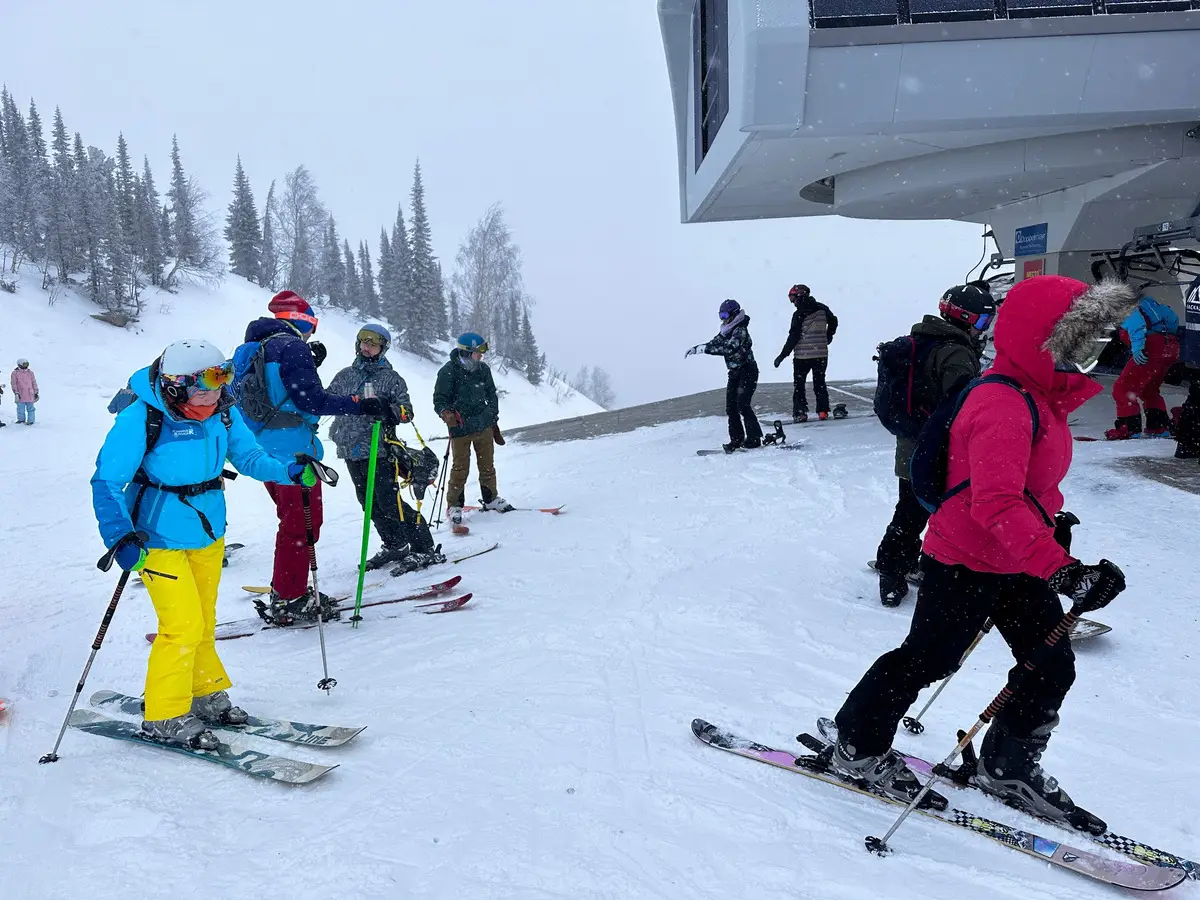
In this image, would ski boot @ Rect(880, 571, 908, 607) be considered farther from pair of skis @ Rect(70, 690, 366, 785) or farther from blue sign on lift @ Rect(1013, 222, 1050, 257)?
blue sign on lift @ Rect(1013, 222, 1050, 257)

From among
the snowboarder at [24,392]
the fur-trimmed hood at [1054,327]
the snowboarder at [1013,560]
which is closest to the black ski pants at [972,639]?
the snowboarder at [1013,560]

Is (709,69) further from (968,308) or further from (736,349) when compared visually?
(968,308)

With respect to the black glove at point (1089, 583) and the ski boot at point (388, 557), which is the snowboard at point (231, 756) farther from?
the ski boot at point (388, 557)

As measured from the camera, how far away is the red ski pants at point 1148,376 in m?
8.87

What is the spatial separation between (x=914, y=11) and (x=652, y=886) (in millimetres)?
10999

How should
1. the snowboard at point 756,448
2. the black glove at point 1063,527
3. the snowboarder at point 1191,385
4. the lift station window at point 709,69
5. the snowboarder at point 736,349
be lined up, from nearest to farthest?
the black glove at point 1063,527 < the snowboarder at point 1191,385 < the snowboarder at point 736,349 < the snowboard at point 756,448 < the lift station window at point 709,69

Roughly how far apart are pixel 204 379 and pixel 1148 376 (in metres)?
10.0

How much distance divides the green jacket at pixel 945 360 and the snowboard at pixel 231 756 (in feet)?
Result: 12.3

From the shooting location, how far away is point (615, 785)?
3.17 m

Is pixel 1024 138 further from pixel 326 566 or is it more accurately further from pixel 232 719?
pixel 232 719

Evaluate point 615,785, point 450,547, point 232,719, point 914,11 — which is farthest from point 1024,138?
point 232,719

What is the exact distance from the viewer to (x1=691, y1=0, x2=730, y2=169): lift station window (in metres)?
12.5

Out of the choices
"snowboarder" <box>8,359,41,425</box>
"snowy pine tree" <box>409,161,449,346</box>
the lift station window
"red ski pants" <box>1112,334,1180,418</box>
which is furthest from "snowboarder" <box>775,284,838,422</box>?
"snowy pine tree" <box>409,161,449,346</box>

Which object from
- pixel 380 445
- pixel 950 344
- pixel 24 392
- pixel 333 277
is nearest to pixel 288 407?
pixel 380 445
